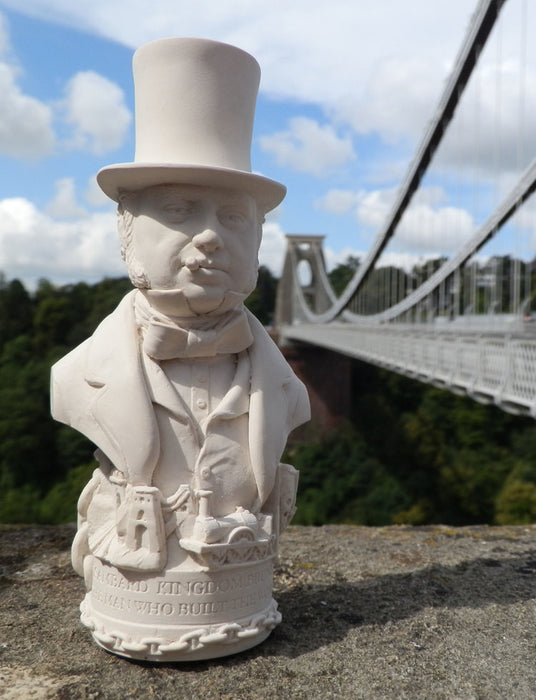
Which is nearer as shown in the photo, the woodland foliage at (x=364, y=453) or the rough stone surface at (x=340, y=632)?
the rough stone surface at (x=340, y=632)

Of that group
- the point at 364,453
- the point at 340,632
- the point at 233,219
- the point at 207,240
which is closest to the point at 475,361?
the point at 340,632

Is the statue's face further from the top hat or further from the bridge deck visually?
the bridge deck

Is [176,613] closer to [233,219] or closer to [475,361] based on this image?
[233,219]

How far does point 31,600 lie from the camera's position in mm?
2994

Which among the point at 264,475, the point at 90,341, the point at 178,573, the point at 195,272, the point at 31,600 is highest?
the point at 195,272

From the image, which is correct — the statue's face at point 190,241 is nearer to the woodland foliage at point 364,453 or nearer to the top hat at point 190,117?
the top hat at point 190,117

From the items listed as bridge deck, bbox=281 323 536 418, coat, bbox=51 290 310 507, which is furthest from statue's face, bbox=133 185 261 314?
bridge deck, bbox=281 323 536 418

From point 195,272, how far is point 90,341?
0.53 meters

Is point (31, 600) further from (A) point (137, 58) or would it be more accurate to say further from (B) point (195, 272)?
(A) point (137, 58)

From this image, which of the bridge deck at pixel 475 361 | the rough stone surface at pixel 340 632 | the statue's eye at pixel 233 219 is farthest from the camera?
the bridge deck at pixel 475 361

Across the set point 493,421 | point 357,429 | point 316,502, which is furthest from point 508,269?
point 357,429

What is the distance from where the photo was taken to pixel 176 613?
7.50 feet

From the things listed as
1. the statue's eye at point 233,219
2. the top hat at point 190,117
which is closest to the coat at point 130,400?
the statue's eye at point 233,219

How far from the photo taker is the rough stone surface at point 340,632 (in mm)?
2215
